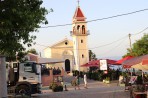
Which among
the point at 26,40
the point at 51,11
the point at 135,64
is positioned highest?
the point at 51,11

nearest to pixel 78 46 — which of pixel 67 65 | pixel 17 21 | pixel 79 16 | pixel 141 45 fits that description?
pixel 67 65

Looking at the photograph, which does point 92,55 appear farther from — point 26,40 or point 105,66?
point 26,40

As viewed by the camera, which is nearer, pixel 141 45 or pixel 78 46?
pixel 141 45

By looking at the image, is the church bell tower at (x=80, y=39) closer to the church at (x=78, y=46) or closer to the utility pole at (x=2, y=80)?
the church at (x=78, y=46)

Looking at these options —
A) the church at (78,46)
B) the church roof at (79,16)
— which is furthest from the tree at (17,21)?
the church roof at (79,16)

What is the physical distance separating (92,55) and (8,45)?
93269mm

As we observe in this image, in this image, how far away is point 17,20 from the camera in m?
18.6

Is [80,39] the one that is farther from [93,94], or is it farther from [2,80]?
[2,80]

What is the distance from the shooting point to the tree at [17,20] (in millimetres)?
17953

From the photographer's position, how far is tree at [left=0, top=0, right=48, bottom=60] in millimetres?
17953

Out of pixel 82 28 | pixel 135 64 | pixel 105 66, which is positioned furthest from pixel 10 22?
pixel 82 28

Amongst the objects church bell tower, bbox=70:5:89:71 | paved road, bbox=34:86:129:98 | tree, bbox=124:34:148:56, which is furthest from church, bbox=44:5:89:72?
paved road, bbox=34:86:129:98

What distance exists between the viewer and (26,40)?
831 inches

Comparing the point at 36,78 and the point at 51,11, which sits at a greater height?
the point at 51,11
